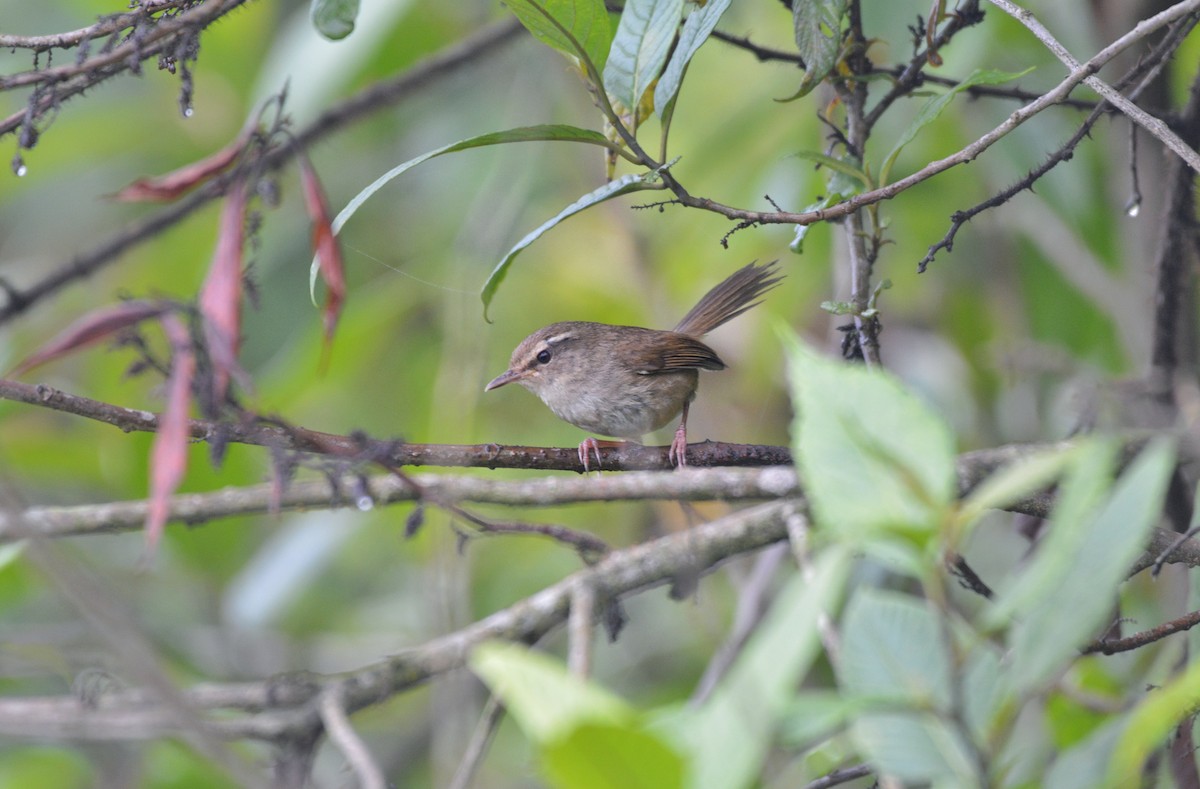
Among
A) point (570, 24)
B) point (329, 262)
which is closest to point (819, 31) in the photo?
point (570, 24)

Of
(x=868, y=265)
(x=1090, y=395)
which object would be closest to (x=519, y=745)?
(x=1090, y=395)

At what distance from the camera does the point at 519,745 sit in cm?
533

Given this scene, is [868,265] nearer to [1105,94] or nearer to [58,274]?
[1105,94]

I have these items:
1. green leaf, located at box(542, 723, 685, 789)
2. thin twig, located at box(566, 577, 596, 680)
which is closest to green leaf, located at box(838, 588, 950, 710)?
green leaf, located at box(542, 723, 685, 789)

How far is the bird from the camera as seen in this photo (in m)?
4.17

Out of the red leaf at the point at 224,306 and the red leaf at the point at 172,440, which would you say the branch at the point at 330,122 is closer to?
the red leaf at the point at 224,306

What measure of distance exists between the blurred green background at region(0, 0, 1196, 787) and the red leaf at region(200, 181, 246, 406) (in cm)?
177

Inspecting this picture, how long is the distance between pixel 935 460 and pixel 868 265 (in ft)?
4.24

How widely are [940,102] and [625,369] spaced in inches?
88.2

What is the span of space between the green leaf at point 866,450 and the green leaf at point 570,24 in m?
1.11

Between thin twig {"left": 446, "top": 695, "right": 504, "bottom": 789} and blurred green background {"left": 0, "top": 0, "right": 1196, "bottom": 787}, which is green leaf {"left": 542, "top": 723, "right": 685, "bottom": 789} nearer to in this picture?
thin twig {"left": 446, "top": 695, "right": 504, "bottom": 789}

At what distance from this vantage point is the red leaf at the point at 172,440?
1316 millimetres

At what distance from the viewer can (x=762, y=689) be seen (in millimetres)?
946

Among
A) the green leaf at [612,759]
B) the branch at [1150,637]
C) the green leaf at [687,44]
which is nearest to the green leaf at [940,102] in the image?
the green leaf at [687,44]
